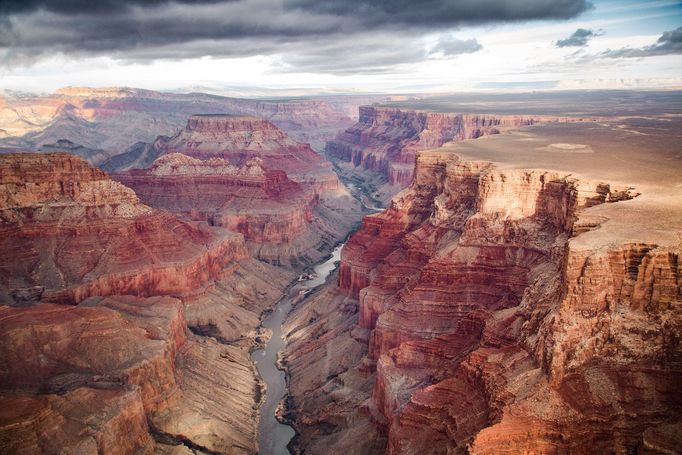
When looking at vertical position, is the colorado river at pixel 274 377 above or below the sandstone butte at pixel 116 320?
below

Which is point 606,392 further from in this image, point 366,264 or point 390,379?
point 366,264

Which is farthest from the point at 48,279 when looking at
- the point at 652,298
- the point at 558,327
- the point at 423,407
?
the point at 652,298

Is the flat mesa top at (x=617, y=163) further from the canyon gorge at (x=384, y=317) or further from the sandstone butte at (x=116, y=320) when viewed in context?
the sandstone butte at (x=116, y=320)

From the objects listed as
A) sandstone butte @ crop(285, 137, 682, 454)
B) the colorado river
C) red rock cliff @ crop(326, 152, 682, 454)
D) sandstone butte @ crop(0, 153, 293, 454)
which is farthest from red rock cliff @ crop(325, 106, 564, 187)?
red rock cliff @ crop(326, 152, 682, 454)

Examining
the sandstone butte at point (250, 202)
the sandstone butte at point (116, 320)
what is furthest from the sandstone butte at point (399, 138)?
the sandstone butte at point (116, 320)

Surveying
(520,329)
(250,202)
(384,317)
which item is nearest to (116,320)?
(384,317)
